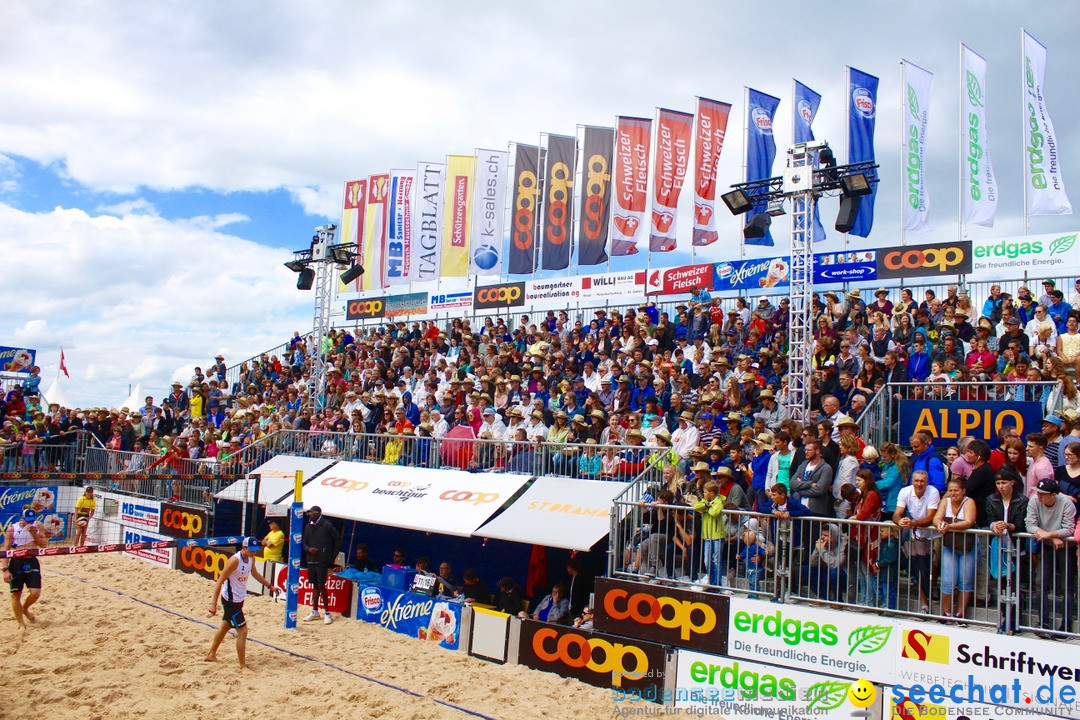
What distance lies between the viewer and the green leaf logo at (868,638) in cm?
864

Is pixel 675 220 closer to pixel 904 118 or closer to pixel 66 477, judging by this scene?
pixel 904 118

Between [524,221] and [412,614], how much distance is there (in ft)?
43.8

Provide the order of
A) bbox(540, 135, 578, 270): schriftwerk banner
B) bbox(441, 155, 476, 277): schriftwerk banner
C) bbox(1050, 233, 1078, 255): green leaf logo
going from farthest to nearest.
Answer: bbox(441, 155, 476, 277): schriftwerk banner → bbox(540, 135, 578, 270): schriftwerk banner → bbox(1050, 233, 1078, 255): green leaf logo

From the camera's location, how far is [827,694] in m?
8.57

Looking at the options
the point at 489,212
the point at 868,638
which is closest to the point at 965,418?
the point at 868,638

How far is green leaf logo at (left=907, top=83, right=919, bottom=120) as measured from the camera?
61.4 ft

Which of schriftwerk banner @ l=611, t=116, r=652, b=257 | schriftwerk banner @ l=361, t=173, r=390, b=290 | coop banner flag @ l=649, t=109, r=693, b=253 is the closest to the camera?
coop banner flag @ l=649, t=109, r=693, b=253

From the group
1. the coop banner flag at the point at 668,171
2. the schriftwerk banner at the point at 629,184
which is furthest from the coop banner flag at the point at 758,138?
the schriftwerk banner at the point at 629,184

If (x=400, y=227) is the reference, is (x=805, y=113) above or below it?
above

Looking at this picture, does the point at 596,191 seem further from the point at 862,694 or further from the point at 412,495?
the point at 862,694

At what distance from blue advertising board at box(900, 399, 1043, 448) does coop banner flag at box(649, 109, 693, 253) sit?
10943mm

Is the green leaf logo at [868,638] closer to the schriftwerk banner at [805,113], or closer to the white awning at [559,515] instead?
the white awning at [559,515]

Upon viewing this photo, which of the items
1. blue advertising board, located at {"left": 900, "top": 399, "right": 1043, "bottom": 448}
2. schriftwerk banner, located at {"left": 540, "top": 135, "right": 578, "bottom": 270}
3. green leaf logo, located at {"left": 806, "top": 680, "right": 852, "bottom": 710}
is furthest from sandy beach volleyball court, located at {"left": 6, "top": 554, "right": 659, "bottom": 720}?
schriftwerk banner, located at {"left": 540, "top": 135, "right": 578, "bottom": 270}

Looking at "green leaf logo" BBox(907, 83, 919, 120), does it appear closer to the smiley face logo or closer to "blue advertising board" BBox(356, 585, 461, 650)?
the smiley face logo
